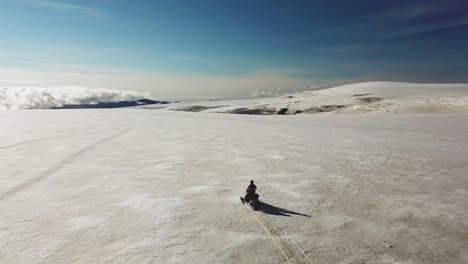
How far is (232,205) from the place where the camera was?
41.9 ft

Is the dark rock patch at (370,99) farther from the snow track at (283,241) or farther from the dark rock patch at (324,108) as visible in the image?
the snow track at (283,241)

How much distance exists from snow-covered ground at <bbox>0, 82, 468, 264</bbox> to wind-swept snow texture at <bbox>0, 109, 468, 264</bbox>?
6 cm

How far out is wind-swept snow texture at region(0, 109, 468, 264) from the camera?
30.3 ft

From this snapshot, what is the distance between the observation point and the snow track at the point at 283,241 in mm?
8797

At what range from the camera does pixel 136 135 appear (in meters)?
33.1

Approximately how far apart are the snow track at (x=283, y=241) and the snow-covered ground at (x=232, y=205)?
49mm

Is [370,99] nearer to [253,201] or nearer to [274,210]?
[274,210]

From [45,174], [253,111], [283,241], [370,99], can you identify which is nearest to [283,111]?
[253,111]

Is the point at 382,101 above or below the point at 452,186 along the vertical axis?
above

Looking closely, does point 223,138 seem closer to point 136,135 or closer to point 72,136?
point 136,135

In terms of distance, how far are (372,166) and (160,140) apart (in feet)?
59.2

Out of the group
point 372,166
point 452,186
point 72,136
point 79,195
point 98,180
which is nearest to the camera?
point 79,195

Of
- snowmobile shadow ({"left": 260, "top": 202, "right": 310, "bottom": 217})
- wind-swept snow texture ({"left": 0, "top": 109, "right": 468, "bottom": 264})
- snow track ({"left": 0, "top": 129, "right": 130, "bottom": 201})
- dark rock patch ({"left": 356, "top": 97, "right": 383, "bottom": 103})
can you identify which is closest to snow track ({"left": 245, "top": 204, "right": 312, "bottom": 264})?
wind-swept snow texture ({"left": 0, "top": 109, "right": 468, "bottom": 264})

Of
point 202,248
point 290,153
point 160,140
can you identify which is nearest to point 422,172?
point 290,153
